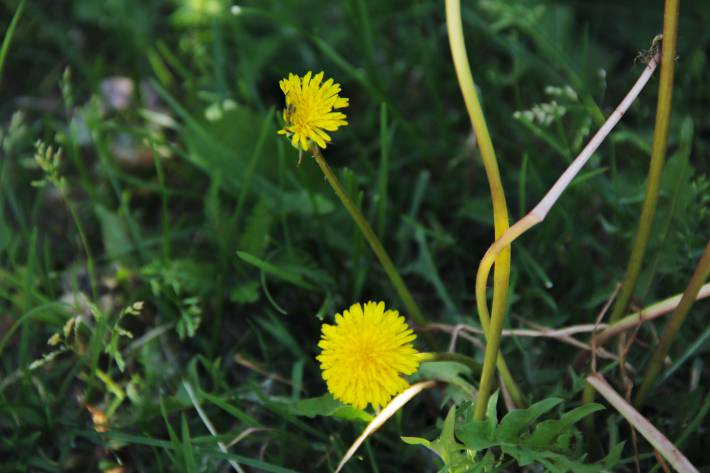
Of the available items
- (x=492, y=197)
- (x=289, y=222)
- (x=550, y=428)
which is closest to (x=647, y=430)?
(x=550, y=428)

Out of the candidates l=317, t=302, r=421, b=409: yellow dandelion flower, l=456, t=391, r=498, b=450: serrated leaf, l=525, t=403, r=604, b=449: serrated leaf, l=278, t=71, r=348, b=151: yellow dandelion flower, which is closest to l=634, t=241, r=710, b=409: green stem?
l=525, t=403, r=604, b=449: serrated leaf

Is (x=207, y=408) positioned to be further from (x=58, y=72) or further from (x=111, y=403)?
(x=58, y=72)

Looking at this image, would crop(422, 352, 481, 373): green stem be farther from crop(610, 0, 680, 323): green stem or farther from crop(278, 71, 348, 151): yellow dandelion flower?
crop(278, 71, 348, 151): yellow dandelion flower

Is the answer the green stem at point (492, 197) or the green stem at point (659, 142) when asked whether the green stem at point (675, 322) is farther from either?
the green stem at point (492, 197)

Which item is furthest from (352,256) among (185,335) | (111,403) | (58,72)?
(58,72)

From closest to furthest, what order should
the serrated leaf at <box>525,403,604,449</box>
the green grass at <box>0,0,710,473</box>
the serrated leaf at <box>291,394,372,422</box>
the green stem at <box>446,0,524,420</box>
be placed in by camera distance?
the green stem at <box>446,0,524,420</box> → the serrated leaf at <box>525,403,604,449</box> → the serrated leaf at <box>291,394,372,422</box> → the green grass at <box>0,0,710,473</box>
